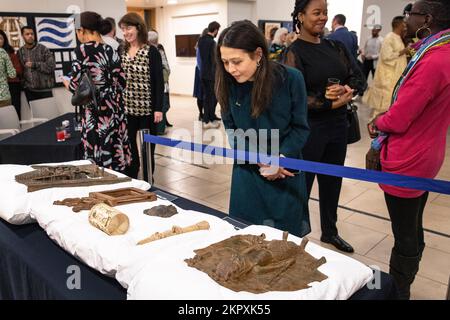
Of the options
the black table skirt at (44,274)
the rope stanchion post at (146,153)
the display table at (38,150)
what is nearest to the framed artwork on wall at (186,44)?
the display table at (38,150)

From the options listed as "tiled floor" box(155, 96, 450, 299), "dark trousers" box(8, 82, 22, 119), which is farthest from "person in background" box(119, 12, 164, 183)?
"dark trousers" box(8, 82, 22, 119)

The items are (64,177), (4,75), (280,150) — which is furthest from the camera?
(4,75)

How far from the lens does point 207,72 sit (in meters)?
7.59

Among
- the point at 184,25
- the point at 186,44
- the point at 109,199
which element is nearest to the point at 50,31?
the point at 186,44

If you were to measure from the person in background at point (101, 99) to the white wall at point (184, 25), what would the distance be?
801 centimetres

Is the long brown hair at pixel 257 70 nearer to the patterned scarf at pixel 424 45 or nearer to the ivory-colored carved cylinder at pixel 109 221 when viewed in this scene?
the patterned scarf at pixel 424 45

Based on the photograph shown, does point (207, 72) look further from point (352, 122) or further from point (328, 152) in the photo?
point (328, 152)

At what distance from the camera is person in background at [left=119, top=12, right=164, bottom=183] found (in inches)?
141

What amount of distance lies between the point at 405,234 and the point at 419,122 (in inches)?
21.2

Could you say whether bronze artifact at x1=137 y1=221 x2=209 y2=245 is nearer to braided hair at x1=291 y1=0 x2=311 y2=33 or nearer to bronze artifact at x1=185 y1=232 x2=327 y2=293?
bronze artifact at x1=185 y1=232 x2=327 y2=293

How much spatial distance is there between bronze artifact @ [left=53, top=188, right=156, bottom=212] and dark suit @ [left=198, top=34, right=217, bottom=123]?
540cm

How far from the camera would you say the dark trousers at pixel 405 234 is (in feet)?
6.03
